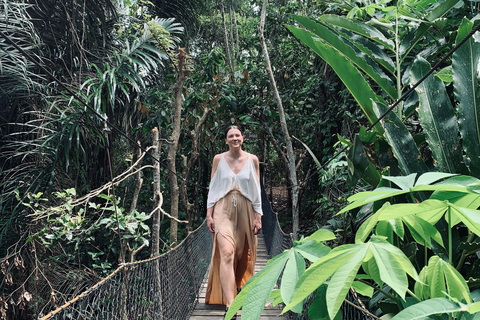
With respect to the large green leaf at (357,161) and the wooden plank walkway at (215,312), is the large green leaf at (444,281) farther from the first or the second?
the wooden plank walkway at (215,312)

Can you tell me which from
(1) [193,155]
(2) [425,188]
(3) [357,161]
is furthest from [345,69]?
(1) [193,155]

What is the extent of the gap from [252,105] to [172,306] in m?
3.69

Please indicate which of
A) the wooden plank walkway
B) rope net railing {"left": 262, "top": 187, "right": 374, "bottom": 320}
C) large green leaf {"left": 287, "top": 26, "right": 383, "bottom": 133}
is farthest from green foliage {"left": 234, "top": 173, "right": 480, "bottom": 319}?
the wooden plank walkway

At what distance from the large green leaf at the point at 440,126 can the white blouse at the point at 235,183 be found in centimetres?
142

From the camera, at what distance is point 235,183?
2488 millimetres

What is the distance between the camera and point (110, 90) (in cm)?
374

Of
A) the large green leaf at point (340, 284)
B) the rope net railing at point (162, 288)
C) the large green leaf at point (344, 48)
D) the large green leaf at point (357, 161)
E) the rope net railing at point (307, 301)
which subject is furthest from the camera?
the rope net railing at point (162, 288)

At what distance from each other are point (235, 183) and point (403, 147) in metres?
1.43

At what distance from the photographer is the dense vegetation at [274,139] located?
62 centimetres

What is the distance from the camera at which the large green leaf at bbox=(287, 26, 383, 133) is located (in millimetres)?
1304

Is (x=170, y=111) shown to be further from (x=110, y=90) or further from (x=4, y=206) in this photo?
(x=4, y=206)

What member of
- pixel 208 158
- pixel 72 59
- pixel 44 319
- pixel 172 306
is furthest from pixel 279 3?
pixel 44 319

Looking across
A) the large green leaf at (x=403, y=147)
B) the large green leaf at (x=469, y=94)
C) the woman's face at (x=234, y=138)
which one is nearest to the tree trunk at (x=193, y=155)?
the woman's face at (x=234, y=138)

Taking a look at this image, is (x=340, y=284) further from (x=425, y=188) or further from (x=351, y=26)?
(x=351, y=26)
